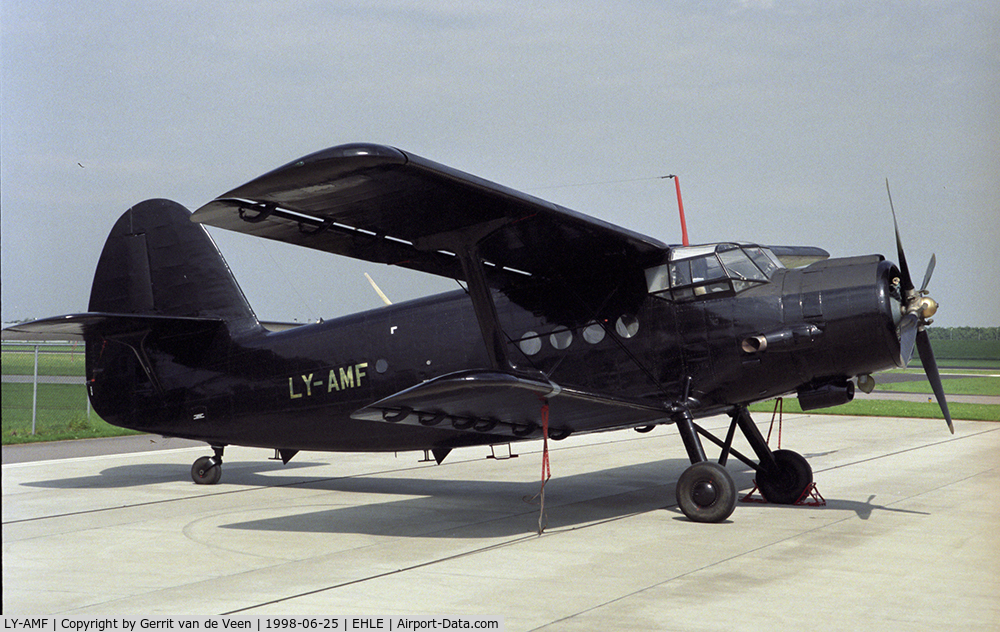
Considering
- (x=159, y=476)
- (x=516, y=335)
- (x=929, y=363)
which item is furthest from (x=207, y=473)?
(x=929, y=363)

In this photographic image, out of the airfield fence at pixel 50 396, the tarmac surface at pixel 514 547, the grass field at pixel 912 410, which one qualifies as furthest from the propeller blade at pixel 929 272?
the grass field at pixel 912 410

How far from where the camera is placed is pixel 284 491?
12.3m

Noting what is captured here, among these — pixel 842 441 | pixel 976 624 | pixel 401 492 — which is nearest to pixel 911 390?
pixel 842 441

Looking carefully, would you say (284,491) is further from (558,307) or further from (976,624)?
(976,624)

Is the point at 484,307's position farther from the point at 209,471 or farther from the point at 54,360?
the point at 54,360

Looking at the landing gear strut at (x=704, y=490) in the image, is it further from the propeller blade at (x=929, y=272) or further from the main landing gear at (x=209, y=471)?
the main landing gear at (x=209, y=471)

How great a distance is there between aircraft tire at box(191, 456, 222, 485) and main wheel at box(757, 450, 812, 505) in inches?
304

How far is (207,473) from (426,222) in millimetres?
6611

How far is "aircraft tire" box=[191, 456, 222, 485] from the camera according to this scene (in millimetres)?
12836

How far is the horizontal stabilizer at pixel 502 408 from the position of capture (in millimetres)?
7590

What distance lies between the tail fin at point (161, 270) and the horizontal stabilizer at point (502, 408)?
15.0 ft

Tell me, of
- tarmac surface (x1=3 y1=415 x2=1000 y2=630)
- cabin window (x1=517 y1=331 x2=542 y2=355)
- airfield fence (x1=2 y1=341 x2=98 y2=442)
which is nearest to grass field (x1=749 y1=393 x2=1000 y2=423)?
tarmac surface (x1=3 y1=415 x2=1000 y2=630)

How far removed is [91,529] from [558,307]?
18.5 ft

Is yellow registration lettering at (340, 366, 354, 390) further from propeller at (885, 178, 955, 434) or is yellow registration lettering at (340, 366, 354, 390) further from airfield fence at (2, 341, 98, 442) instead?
propeller at (885, 178, 955, 434)
